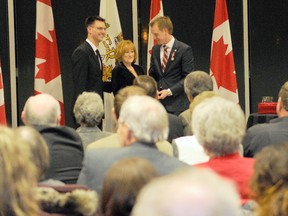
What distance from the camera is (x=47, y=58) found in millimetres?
7344

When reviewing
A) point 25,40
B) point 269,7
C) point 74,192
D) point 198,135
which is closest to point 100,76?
point 25,40

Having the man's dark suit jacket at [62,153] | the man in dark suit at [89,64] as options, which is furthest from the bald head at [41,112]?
the man in dark suit at [89,64]

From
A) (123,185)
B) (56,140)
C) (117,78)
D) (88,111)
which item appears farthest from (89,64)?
(123,185)

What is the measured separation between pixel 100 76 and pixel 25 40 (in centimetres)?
189

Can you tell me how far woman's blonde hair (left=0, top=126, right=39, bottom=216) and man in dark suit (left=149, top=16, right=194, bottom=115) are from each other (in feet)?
14.2

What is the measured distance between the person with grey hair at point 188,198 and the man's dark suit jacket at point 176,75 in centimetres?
501

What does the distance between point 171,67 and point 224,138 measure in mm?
3529

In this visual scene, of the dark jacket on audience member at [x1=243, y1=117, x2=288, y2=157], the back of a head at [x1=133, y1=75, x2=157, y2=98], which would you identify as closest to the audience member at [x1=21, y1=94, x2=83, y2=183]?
the dark jacket on audience member at [x1=243, y1=117, x2=288, y2=157]

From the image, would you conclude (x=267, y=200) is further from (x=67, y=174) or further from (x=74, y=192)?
(x=67, y=174)

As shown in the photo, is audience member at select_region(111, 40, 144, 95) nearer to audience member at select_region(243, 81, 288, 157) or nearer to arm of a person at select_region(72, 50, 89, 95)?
arm of a person at select_region(72, 50, 89, 95)

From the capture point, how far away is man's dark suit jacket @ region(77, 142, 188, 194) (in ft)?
9.24

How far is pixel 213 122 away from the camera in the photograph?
293cm

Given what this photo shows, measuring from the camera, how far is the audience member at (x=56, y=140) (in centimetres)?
334

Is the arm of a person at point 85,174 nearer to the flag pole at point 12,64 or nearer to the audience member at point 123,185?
the audience member at point 123,185
